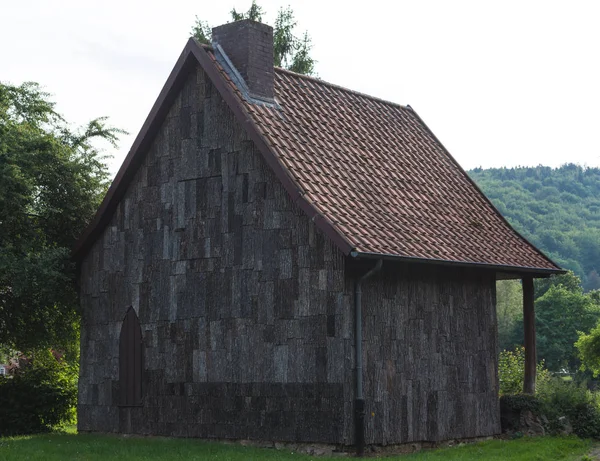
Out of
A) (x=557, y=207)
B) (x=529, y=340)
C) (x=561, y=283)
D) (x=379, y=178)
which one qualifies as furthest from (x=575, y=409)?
(x=557, y=207)

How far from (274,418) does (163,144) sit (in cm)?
681

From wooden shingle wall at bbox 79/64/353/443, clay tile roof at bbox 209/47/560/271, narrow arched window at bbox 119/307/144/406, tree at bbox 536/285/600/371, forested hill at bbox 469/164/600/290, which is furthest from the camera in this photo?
forested hill at bbox 469/164/600/290

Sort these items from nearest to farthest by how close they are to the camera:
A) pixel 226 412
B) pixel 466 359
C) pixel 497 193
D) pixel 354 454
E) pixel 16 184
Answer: pixel 354 454, pixel 226 412, pixel 466 359, pixel 16 184, pixel 497 193

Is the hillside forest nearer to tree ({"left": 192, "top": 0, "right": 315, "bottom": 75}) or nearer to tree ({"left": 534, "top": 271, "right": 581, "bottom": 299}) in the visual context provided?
tree ({"left": 534, "top": 271, "right": 581, "bottom": 299})

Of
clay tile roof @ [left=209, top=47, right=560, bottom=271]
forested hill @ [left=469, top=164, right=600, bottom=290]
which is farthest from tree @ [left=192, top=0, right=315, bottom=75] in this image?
forested hill @ [left=469, top=164, right=600, bottom=290]

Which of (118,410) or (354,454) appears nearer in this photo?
(354,454)

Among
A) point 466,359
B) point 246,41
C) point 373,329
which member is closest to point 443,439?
point 466,359

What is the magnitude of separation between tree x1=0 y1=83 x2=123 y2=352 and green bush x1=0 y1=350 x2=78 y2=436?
39.5 inches

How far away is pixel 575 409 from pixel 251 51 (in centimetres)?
1086

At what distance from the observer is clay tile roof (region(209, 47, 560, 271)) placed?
20562 mm

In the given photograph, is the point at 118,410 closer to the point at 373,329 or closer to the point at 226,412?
the point at 226,412

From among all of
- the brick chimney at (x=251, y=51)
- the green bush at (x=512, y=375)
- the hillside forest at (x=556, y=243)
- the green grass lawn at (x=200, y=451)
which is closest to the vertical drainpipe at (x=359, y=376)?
the green grass lawn at (x=200, y=451)

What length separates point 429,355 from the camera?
71.4ft

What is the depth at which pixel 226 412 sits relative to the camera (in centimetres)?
2147
